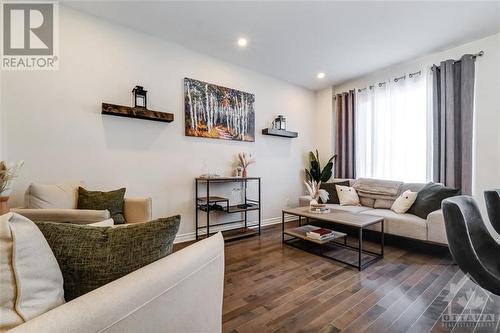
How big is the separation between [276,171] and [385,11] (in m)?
2.73

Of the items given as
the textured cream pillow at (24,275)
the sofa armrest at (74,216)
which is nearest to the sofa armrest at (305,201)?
the sofa armrest at (74,216)

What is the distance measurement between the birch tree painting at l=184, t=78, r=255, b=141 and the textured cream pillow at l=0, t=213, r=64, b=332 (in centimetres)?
272

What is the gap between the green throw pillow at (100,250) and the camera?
0.72 metres

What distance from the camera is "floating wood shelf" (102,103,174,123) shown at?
102 inches

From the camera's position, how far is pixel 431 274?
2246 mm

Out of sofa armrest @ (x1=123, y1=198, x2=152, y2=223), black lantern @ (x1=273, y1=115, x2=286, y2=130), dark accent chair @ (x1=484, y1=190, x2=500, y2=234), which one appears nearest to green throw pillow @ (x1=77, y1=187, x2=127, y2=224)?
sofa armrest @ (x1=123, y1=198, x2=152, y2=223)

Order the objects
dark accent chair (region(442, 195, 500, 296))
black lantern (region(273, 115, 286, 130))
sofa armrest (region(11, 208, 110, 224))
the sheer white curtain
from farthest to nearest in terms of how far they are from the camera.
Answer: black lantern (region(273, 115, 286, 130)) → the sheer white curtain → sofa armrest (region(11, 208, 110, 224)) → dark accent chair (region(442, 195, 500, 296))

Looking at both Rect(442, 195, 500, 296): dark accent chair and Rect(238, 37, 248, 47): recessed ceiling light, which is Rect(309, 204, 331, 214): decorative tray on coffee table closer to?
Rect(442, 195, 500, 296): dark accent chair

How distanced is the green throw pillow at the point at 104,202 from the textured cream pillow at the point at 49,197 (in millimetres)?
78

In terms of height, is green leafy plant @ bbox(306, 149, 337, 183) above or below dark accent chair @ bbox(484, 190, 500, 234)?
above

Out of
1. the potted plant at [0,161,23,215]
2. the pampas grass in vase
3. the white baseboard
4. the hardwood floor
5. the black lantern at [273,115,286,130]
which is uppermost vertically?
the black lantern at [273,115,286,130]

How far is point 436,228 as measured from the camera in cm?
264

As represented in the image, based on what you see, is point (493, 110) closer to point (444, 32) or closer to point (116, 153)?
point (444, 32)

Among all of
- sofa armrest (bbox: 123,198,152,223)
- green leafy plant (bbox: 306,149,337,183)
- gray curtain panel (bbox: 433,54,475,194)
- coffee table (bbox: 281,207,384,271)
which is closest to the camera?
sofa armrest (bbox: 123,198,152,223)
